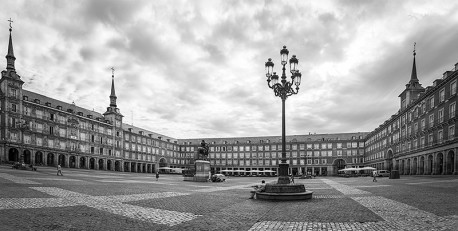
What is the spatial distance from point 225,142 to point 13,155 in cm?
7187

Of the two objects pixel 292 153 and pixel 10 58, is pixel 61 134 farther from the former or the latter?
pixel 292 153

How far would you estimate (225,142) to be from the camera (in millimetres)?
112875

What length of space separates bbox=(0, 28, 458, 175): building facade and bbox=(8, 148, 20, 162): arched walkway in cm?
17

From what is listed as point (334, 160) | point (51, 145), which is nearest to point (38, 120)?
point (51, 145)

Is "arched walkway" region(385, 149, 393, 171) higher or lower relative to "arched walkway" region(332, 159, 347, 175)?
higher

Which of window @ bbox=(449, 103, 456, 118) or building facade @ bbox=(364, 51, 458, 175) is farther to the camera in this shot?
building facade @ bbox=(364, 51, 458, 175)

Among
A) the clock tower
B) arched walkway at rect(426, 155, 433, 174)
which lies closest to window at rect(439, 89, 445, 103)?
arched walkway at rect(426, 155, 433, 174)

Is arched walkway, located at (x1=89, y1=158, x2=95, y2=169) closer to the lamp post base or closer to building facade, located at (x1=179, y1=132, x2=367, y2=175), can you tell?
building facade, located at (x1=179, y1=132, x2=367, y2=175)

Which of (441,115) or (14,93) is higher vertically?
(14,93)

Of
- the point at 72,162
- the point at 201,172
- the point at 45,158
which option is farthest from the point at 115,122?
the point at 201,172

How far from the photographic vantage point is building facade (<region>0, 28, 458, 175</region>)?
134ft

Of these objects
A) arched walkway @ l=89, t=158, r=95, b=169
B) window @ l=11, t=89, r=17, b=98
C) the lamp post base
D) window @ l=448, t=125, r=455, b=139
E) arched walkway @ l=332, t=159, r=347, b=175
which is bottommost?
arched walkway @ l=332, t=159, r=347, b=175

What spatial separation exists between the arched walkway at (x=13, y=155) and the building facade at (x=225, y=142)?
168mm

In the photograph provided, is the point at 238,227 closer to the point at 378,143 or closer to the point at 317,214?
the point at 317,214
